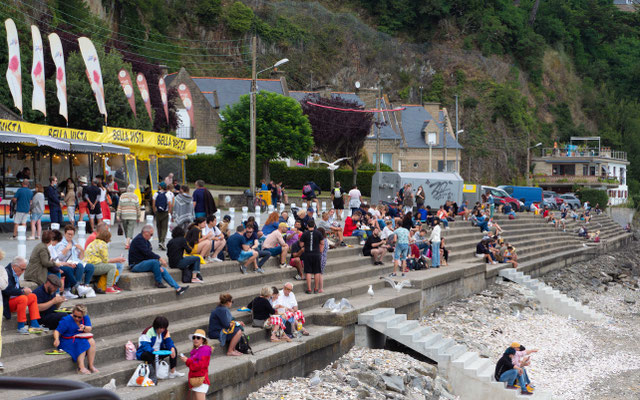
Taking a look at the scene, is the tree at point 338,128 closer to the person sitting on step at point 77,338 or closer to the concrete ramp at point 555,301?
the concrete ramp at point 555,301

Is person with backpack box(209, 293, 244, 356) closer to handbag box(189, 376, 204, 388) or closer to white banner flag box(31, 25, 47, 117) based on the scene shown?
handbag box(189, 376, 204, 388)

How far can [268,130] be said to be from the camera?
128ft

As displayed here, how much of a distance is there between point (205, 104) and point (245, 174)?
10.4 metres

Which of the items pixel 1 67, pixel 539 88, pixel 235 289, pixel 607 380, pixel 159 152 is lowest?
pixel 607 380

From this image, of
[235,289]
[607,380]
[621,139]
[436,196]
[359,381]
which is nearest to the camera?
[359,381]

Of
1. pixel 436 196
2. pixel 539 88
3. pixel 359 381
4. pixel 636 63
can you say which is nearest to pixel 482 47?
pixel 539 88

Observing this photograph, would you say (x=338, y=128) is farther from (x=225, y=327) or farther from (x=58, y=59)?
(x=225, y=327)

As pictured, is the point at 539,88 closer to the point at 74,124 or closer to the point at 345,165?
the point at 345,165

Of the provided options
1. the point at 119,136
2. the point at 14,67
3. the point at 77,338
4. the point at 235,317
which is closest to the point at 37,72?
the point at 14,67

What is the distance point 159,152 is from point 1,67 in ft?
51.5

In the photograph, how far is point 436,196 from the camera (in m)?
32.8

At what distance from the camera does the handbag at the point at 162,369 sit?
9.07 metres

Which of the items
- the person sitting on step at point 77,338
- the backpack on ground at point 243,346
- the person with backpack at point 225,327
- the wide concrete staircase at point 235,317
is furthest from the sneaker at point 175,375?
the backpack on ground at point 243,346

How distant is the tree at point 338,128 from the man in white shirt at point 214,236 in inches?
1429
